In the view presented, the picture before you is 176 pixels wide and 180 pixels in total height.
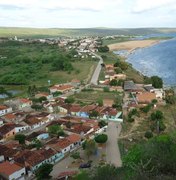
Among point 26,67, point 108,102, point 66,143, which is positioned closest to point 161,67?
point 26,67

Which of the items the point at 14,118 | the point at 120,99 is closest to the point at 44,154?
the point at 14,118

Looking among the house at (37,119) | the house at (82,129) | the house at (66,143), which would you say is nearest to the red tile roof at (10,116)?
the house at (37,119)

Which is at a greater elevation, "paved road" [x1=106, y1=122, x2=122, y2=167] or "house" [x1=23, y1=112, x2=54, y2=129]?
"paved road" [x1=106, y1=122, x2=122, y2=167]

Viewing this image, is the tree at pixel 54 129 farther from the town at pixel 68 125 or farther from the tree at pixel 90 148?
the tree at pixel 90 148

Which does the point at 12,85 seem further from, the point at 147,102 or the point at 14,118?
the point at 147,102

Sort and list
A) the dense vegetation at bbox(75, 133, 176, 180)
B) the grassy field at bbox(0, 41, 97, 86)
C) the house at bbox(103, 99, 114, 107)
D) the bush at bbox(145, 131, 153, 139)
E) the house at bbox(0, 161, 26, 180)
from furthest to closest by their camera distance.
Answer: the grassy field at bbox(0, 41, 97, 86), the house at bbox(103, 99, 114, 107), the bush at bbox(145, 131, 153, 139), the house at bbox(0, 161, 26, 180), the dense vegetation at bbox(75, 133, 176, 180)

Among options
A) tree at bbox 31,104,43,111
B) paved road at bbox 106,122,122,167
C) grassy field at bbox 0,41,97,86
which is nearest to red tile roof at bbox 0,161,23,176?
paved road at bbox 106,122,122,167

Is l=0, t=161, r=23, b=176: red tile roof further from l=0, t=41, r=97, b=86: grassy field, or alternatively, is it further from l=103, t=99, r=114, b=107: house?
l=0, t=41, r=97, b=86: grassy field
